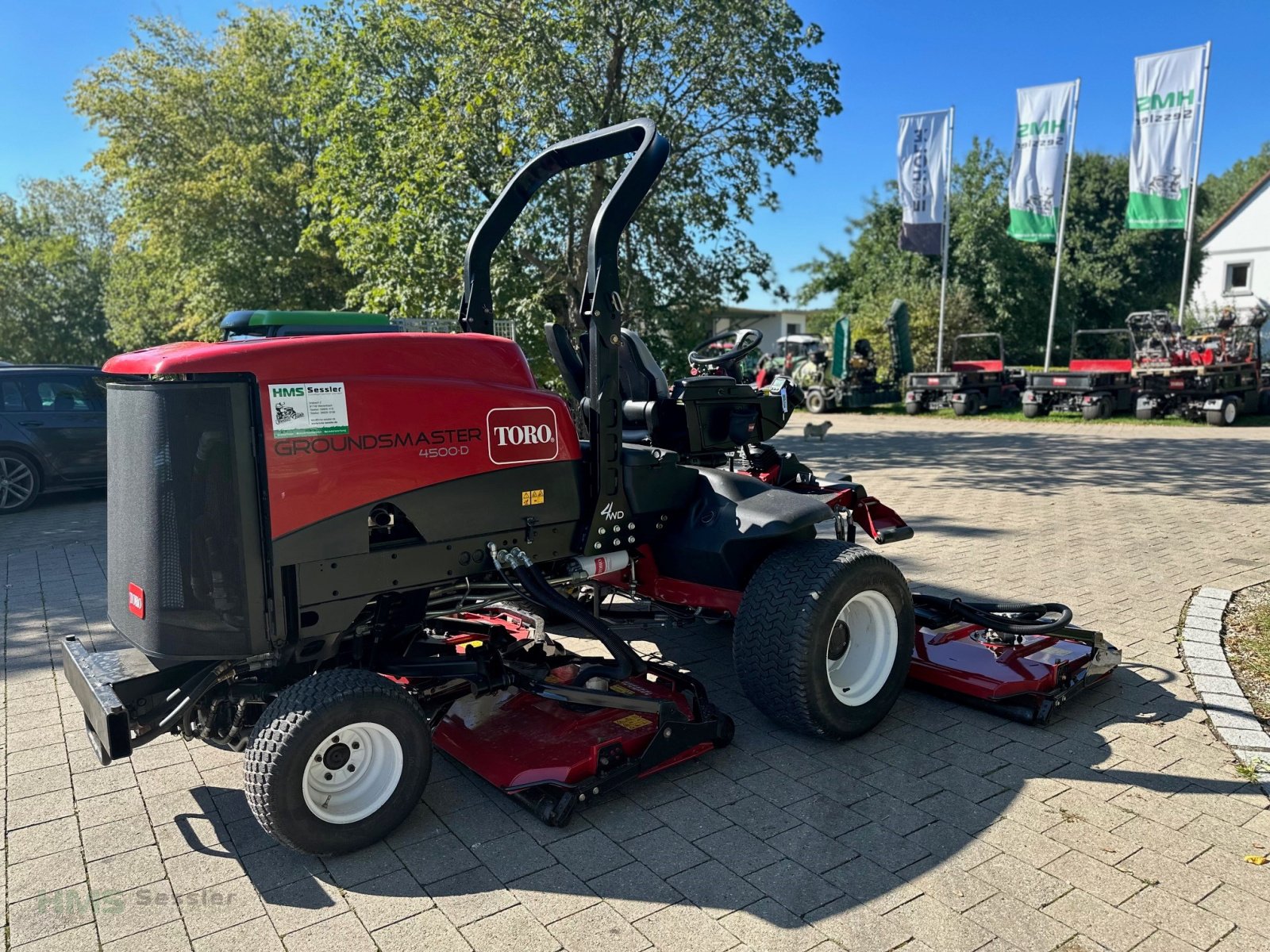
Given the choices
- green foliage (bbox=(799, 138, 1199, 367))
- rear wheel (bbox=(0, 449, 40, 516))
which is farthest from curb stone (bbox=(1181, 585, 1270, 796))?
green foliage (bbox=(799, 138, 1199, 367))

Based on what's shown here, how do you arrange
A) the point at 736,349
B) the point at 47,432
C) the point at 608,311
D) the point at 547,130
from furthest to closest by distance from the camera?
the point at 547,130, the point at 47,432, the point at 736,349, the point at 608,311

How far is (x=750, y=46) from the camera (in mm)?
12445

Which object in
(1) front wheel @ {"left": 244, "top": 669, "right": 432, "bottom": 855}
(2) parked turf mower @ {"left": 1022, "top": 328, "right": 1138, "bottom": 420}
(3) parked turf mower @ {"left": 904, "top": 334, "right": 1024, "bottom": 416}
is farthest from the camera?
(3) parked turf mower @ {"left": 904, "top": 334, "right": 1024, "bottom": 416}

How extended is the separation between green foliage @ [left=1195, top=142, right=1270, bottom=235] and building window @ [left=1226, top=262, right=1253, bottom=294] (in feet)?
29.1

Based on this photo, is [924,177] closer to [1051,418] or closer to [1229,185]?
[1051,418]

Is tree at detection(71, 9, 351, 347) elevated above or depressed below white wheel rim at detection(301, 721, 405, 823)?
above

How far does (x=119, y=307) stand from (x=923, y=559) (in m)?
29.4

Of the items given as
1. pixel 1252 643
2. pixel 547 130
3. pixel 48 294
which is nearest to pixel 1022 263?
pixel 547 130

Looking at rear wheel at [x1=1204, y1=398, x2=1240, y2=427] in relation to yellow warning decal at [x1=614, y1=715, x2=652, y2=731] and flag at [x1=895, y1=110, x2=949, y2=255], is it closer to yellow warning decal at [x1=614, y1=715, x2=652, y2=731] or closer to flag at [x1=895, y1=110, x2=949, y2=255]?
flag at [x1=895, y1=110, x2=949, y2=255]

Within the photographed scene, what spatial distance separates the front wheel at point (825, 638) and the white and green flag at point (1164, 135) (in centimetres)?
2080

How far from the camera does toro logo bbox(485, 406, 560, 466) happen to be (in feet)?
10.4

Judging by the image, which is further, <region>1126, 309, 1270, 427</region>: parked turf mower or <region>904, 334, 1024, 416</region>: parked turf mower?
<region>904, 334, 1024, 416</region>: parked turf mower

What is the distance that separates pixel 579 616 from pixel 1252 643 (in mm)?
3886

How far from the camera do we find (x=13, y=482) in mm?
9281
